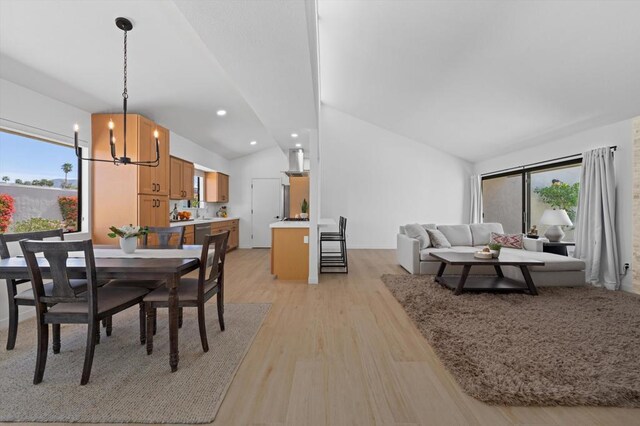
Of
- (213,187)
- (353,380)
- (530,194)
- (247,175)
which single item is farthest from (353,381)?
(247,175)

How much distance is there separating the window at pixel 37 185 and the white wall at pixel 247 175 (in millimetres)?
4521

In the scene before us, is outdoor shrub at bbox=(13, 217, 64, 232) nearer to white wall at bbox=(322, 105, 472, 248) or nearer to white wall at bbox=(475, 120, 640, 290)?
white wall at bbox=(322, 105, 472, 248)

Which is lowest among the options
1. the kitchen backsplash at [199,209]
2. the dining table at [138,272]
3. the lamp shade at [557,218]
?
the dining table at [138,272]

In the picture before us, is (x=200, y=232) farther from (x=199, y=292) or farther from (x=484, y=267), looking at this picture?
(x=484, y=267)

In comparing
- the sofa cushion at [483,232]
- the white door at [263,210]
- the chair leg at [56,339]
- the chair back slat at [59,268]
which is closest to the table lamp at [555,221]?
the sofa cushion at [483,232]

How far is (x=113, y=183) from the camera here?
4.07 metres

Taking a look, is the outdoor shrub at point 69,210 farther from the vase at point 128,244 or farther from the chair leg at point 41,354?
the chair leg at point 41,354

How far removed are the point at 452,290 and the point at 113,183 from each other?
4.82 metres

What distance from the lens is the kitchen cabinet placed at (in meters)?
5.47

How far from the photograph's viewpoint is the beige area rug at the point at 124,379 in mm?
1646

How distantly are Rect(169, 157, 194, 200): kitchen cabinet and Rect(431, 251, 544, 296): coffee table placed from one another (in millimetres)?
4689

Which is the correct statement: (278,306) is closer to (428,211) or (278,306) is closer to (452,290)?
(452,290)

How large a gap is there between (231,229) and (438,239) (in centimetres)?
502

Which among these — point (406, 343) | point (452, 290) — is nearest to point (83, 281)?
point (406, 343)
